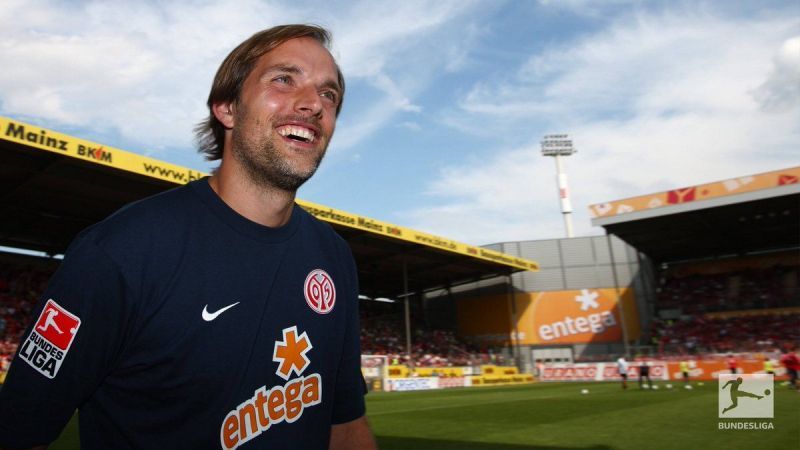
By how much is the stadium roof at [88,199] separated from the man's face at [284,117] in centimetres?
1898

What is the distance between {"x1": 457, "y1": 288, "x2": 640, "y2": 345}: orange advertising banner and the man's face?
1736 inches

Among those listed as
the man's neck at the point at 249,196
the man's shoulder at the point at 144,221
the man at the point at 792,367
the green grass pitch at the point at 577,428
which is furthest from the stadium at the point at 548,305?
the man's shoulder at the point at 144,221

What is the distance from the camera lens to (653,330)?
41.3 m

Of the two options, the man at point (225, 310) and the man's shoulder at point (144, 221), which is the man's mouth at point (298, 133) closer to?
the man at point (225, 310)

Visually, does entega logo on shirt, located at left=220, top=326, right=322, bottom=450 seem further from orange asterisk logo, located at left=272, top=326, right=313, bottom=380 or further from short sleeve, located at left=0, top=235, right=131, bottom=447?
short sleeve, located at left=0, top=235, right=131, bottom=447

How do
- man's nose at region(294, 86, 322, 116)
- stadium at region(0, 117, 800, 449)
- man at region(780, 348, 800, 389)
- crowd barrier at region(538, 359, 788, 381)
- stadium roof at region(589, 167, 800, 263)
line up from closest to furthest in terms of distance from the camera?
man's nose at region(294, 86, 322, 116) < stadium at region(0, 117, 800, 449) < man at region(780, 348, 800, 389) < crowd barrier at region(538, 359, 788, 381) < stadium roof at region(589, 167, 800, 263)

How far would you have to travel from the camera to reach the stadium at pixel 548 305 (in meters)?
11.8

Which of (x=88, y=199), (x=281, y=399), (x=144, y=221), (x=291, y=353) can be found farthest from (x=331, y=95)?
(x=88, y=199)

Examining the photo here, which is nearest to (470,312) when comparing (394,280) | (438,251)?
(394,280)

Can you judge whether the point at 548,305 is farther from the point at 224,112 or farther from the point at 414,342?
the point at 224,112

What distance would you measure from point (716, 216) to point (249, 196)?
126 ft

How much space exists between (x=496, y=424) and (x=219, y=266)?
10964 millimetres

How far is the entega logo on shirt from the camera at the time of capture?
1.44 meters

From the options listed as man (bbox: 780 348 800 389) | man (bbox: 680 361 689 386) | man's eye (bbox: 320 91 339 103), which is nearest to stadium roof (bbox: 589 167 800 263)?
man (bbox: 680 361 689 386)
